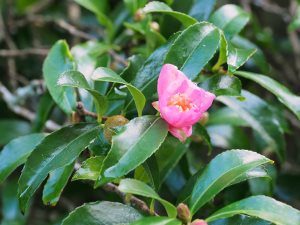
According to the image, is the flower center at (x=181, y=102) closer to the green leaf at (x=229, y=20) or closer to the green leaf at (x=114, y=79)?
the green leaf at (x=114, y=79)

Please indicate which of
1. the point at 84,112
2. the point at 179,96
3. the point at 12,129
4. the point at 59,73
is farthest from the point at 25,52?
the point at 179,96

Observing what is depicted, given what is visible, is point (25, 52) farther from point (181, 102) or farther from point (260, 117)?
point (181, 102)

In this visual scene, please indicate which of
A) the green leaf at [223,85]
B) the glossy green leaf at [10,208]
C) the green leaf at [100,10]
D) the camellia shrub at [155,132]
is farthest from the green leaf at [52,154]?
the glossy green leaf at [10,208]

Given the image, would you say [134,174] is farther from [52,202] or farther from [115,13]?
[115,13]

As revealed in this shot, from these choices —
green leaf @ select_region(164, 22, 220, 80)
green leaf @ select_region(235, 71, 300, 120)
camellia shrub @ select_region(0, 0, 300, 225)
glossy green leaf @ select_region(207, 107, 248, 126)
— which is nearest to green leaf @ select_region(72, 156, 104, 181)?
camellia shrub @ select_region(0, 0, 300, 225)

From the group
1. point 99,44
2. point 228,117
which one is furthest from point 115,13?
point 228,117

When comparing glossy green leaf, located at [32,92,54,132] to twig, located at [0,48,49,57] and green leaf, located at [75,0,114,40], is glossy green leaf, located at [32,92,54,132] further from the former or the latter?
twig, located at [0,48,49,57]
